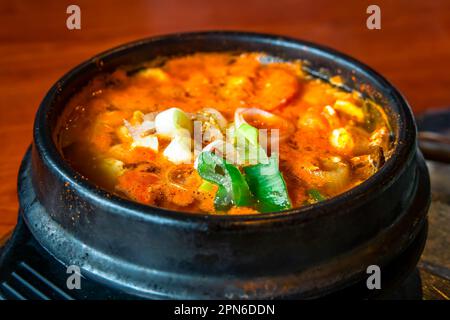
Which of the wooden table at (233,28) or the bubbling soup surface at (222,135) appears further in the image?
the wooden table at (233,28)

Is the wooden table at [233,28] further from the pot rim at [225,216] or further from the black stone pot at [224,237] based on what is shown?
the black stone pot at [224,237]

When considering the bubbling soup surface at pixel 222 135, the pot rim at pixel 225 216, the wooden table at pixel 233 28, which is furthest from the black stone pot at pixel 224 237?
the wooden table at pixel 233 28

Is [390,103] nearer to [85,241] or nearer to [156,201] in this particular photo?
[156,201]

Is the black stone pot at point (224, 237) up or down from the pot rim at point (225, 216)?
down

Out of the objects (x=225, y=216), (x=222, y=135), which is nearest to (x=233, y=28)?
(x=222, y=135)

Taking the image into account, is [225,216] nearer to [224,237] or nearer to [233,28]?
[224,237]

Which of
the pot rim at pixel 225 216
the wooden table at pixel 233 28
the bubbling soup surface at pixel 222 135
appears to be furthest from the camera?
the wooden table at pixel 233 28
